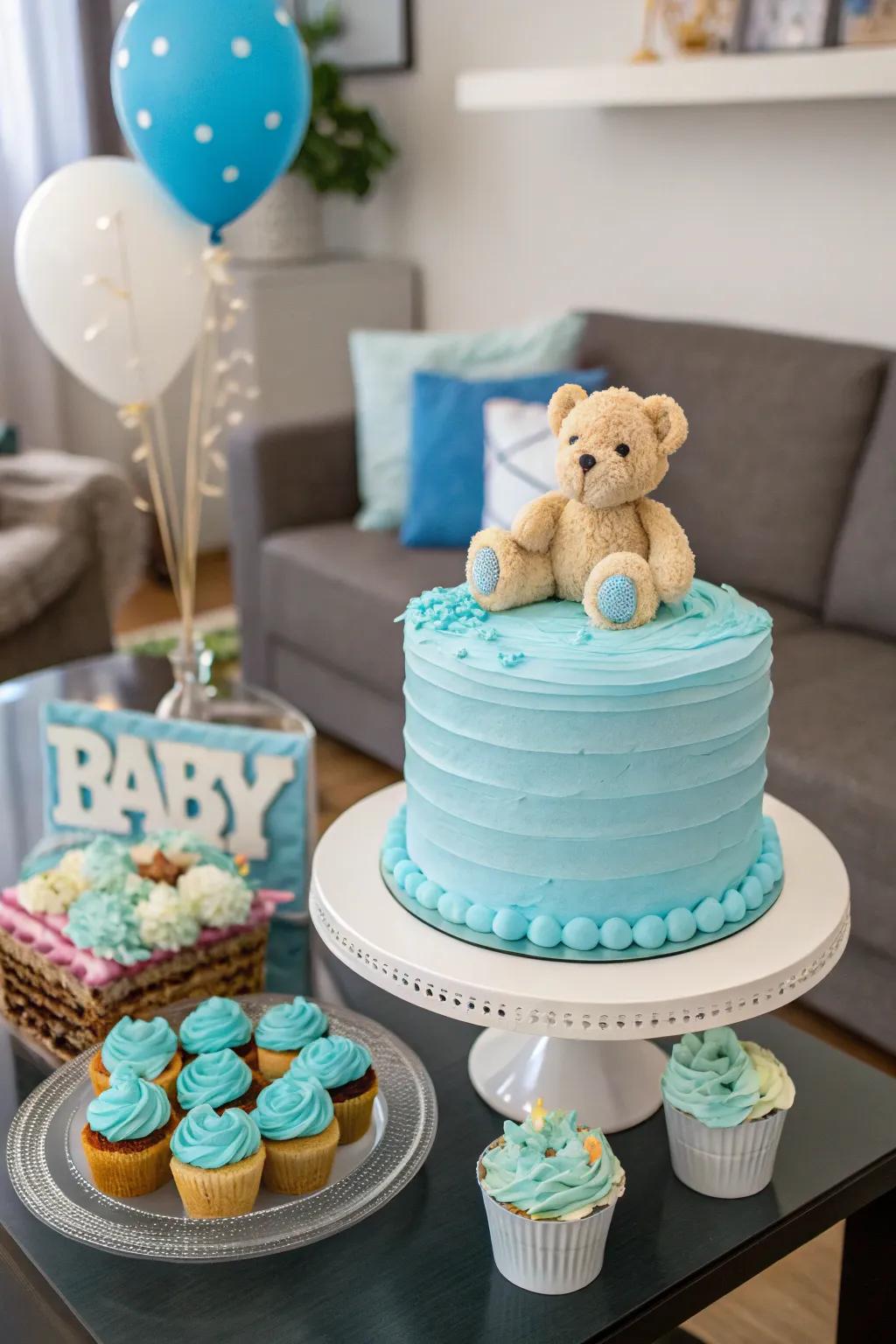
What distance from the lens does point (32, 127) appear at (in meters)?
3.95

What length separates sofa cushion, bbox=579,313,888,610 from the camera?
8.23ft

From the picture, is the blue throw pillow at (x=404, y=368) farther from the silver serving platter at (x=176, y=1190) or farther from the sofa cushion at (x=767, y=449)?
the silver serving platter at (x=176, y=1190)

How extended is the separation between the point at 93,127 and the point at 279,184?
631 millimetres

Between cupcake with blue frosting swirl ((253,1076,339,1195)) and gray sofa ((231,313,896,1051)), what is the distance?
934mm

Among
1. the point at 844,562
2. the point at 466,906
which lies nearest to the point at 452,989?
the point at 466,906

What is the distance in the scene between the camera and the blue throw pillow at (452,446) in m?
2.81

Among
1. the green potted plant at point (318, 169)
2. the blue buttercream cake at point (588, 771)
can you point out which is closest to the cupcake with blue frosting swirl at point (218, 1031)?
the blue buttercream cake at point (588, 771)

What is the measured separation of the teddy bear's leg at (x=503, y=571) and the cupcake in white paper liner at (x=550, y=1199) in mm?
400

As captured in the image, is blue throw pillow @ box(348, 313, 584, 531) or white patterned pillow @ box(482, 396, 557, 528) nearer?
white patterned pillow @ box(482, 396, 557, 528)

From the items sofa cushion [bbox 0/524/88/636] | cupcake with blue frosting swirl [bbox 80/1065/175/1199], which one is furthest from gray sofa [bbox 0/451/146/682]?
cupcake with blue frosting swirl [bbox 80/1065/175/1199]

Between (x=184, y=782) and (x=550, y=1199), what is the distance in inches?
31.3

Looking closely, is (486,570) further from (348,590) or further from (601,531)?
(348,590)

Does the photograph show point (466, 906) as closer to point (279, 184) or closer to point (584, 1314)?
point (584, 1314)

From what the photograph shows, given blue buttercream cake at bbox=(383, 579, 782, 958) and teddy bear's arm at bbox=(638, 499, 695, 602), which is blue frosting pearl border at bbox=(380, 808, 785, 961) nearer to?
blue buttercream cake at bbox=(383, 579, 782, 958)
